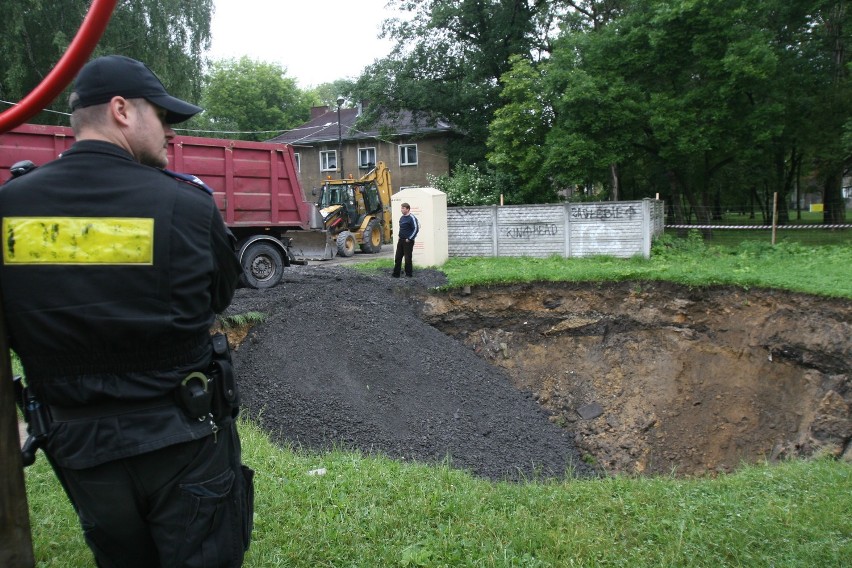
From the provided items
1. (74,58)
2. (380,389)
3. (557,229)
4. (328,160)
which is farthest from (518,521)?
(328,160)

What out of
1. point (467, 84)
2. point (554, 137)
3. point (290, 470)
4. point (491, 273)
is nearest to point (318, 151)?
point (467, 84)

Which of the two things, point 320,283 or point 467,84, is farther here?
point 467,84

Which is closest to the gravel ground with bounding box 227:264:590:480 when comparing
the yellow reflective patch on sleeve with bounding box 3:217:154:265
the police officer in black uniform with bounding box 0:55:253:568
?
the police officer in black uniform with bounding box 0:55:253:568

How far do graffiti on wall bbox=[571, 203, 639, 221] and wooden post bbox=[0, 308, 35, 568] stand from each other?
15.7m

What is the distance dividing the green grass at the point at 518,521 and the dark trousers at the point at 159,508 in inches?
51.9

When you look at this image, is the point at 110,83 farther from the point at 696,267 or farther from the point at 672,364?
the point at 696,267

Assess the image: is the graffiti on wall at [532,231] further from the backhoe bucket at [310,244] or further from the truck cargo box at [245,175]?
the truck cargo box at [245,175]

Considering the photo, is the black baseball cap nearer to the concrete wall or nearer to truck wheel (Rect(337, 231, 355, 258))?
the concrete wall

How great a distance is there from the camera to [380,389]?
9453 millimetres

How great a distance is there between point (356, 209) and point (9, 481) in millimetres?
20984

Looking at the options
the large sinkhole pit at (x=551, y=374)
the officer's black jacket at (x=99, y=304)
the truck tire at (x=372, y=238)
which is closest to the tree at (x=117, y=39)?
the truck tire at (x=372, y=238)

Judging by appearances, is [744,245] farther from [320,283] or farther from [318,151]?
[318,151]

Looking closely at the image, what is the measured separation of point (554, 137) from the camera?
21828 millimetres

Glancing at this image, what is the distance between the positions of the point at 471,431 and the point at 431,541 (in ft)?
18.9
